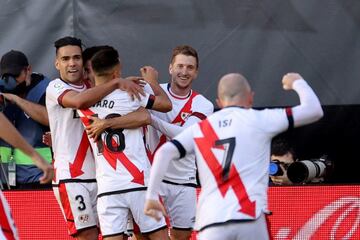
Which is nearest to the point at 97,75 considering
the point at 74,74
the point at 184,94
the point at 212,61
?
the point at 74,74

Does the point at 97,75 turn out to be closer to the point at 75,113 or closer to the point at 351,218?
the point at 75,113

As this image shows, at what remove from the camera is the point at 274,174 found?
10.4 metres

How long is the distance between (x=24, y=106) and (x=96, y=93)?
2.29 ft

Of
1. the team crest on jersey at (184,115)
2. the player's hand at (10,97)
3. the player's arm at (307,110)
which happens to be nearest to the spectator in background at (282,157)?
the team crest on jersey at (184,115)

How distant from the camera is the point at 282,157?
10.7 m

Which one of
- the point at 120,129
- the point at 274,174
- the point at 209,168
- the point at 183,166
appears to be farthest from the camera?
the point at 274,174

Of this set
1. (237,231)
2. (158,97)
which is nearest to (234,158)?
(237,231)

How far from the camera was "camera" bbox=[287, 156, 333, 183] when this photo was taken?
1032cm

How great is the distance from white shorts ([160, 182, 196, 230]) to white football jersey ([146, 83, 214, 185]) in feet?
0.21

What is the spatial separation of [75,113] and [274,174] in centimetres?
211

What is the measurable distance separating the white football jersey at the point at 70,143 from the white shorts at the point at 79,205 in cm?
7

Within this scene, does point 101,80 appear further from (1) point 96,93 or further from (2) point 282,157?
(2) point 282,157

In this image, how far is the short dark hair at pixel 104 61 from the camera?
8.83 meters

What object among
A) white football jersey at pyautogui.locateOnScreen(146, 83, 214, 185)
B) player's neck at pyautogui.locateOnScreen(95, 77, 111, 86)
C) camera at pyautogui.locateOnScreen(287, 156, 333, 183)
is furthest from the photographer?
player's neck at pyautogui.locateOnScreen(95, 77, 111, 86)
